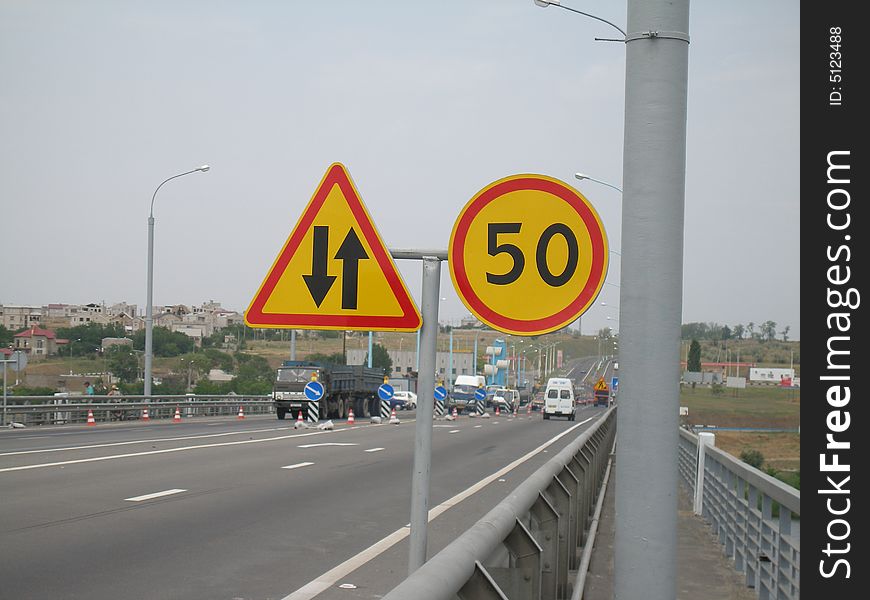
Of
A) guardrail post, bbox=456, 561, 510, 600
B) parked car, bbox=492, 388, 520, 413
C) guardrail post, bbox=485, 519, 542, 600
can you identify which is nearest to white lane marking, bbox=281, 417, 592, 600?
guardrail post, bbox=485, 519, 542, 600

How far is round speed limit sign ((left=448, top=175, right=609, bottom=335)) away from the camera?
4434 mm

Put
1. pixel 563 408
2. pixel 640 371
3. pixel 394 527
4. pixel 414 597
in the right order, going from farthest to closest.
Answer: pixel 563 408
pixel 394 527
pixel 640 371
pixel 414 597

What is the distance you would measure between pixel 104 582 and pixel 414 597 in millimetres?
6879

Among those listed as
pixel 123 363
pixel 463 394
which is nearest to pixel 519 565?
pixel 463 394

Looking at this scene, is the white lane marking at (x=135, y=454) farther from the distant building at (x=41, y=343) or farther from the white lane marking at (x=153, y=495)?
the distant building at (x=41, y=343)

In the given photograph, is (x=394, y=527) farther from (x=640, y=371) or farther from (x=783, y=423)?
(x=783, y=423)

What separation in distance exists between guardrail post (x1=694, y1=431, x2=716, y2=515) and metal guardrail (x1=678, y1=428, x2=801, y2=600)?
0.20 m

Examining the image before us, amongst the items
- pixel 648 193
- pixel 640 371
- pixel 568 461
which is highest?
pixel 648 193

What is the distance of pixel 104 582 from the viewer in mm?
8758

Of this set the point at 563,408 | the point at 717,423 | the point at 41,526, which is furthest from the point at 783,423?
the point at 41,526

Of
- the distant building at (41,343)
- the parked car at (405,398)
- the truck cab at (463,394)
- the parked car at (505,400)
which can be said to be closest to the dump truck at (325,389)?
the parked car at (405,398)

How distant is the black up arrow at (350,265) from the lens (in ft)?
15.6

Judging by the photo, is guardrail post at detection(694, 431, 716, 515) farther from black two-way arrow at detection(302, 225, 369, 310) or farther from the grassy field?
the grassy field

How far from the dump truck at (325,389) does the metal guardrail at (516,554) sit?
33.6m
